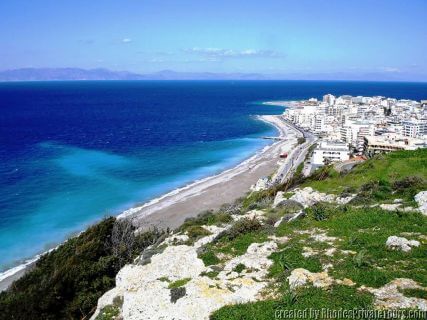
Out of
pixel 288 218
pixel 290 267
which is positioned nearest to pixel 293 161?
pixel 288 218

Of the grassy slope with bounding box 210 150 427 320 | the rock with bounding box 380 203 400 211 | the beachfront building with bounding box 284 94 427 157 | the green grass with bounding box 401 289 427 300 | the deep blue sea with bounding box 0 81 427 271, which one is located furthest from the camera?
the beachfront building with bounding box 284 94 427 157

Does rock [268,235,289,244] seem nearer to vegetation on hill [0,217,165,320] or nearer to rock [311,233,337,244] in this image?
rock [311,233,337,244]

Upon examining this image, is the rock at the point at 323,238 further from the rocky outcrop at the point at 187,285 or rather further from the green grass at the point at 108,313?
the green grass at the point at 108,313

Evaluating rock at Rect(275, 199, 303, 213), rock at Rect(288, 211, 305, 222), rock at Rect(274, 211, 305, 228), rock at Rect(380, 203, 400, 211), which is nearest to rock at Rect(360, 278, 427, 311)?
rock at Rect(380, 203, 400, 211)

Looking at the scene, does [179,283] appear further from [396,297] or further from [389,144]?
[389,144]

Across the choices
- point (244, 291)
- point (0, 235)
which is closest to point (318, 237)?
point (244, 291)

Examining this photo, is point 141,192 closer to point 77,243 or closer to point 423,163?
point 77,243
